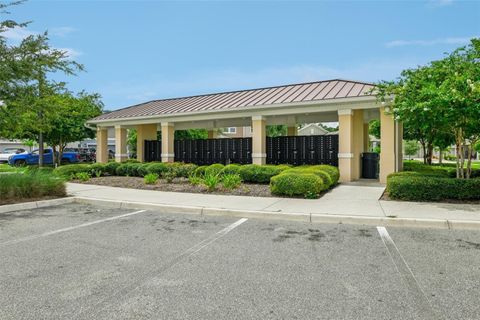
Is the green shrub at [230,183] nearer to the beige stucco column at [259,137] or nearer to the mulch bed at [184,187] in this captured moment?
the mulch bed at [184,187]

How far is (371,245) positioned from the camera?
558 centimetres

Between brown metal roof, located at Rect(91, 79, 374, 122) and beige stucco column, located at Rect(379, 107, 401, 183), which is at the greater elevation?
brown metal roof, located at Rect(91, 79, 374, 122)

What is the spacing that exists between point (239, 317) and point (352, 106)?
40.5 ft

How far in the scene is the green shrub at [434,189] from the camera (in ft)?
30.3

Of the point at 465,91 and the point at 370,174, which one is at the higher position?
the point at 465,91

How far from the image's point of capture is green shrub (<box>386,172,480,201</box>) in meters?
9.23

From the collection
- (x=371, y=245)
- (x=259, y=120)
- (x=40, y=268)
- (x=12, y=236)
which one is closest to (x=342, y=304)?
(x=371, y=245)

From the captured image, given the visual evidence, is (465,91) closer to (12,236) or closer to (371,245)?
(371,245)

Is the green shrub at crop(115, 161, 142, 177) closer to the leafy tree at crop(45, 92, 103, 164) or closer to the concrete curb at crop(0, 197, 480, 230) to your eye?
the concrete curb at crop(0, 197, 480, 230)

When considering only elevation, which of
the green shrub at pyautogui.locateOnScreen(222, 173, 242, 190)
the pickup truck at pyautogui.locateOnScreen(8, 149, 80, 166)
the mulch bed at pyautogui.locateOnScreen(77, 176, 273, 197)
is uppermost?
the pickup truck at pyautogui.locateOnScreen(8, 149, 80, 166)

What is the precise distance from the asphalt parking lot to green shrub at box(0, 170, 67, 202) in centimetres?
353

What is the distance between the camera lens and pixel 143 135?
23.4 metres

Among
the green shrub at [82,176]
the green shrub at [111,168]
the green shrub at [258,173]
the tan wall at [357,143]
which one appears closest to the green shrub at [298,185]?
the green shrub at [258,173]

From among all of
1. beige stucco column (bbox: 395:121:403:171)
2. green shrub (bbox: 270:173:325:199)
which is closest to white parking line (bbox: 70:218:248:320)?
green shrub (bbox: 270:173:325:199)
